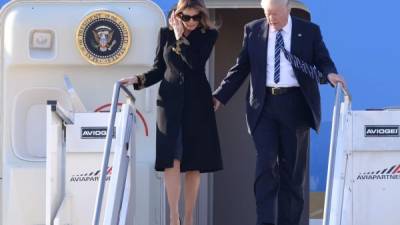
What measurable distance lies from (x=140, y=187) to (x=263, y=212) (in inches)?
58.2

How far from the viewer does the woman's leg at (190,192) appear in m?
5.15

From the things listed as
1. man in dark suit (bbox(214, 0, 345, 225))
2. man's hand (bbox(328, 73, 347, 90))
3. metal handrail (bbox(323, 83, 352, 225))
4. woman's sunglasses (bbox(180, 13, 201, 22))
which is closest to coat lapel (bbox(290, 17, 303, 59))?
man in dark suit (bbox(214, 0, 345, 225))

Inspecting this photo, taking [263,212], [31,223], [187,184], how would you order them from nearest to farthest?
[263,212] → [187,184] → [31,223]

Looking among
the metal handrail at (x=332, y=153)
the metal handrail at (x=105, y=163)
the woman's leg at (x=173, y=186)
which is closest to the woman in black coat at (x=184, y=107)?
the woman's leg at (x=173, y=186)

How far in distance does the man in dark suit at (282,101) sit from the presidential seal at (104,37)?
1429 millimetres

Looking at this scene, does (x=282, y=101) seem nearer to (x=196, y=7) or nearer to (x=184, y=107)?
(x=184, y=107)

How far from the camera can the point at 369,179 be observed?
16.1ft

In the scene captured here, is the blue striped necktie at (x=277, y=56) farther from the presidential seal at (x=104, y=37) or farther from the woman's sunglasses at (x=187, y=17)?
the presidential seal at (x=104, y=37)

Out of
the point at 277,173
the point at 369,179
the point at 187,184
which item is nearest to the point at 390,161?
the point at 369,179

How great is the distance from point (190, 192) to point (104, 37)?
60.4 inches

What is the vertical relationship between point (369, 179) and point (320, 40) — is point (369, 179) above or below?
below

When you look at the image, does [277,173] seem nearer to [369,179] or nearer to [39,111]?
[369,179]

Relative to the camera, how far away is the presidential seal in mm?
6188

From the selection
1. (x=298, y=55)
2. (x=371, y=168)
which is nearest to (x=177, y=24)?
(x=298, y=55)
